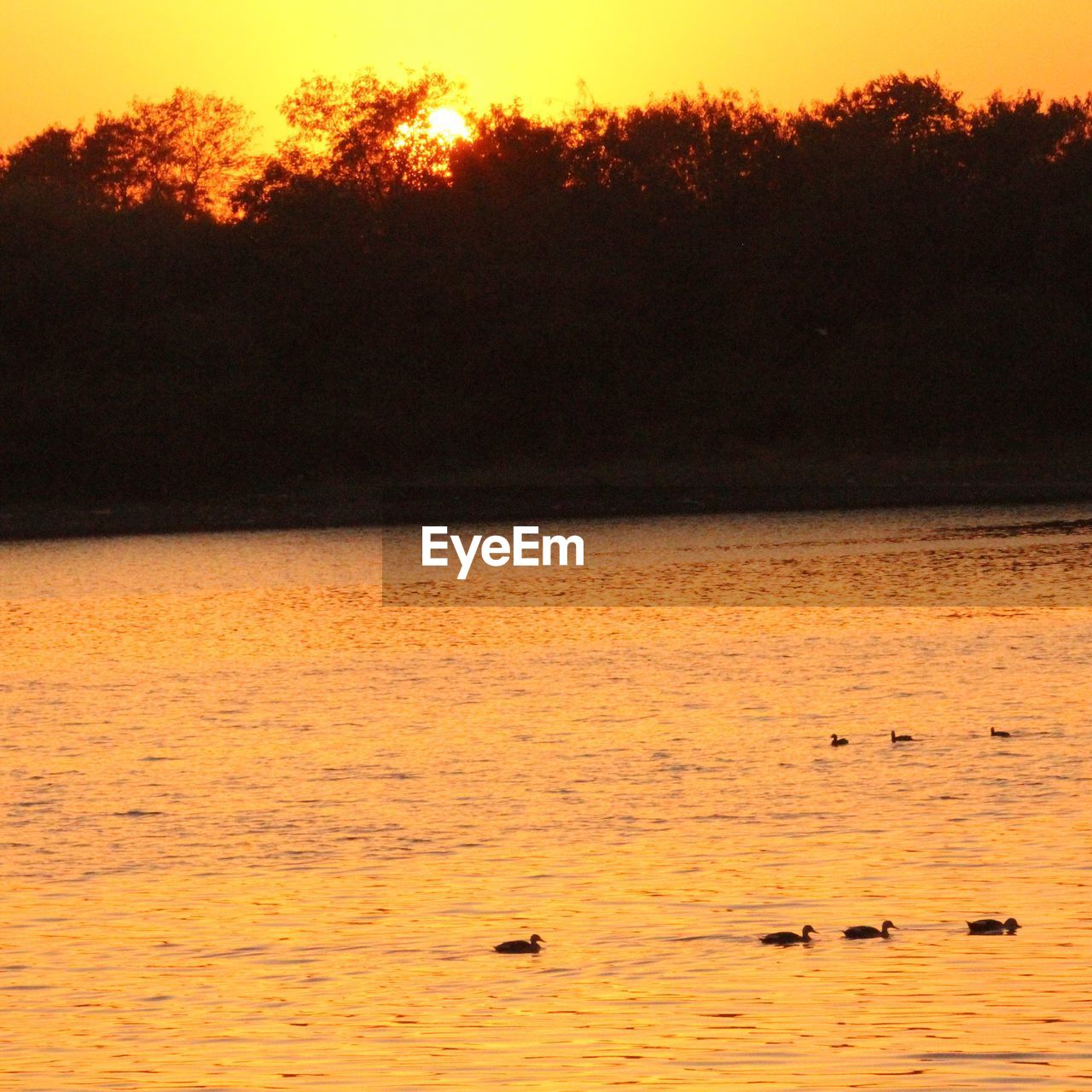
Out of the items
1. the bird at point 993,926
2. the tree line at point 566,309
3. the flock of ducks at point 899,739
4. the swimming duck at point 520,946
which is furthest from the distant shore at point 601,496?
the bird at point 993,926

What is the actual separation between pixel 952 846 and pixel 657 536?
110 ft

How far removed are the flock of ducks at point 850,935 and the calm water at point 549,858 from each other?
84 mm

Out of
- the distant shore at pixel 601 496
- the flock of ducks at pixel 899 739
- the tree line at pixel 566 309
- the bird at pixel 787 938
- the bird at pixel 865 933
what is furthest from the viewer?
the tree line at pixel 566 309

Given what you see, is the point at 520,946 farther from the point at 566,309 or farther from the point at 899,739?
the point at 566,309

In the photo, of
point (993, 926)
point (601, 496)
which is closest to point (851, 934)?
point (993, 926)

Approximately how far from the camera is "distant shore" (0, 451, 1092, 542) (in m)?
54.7

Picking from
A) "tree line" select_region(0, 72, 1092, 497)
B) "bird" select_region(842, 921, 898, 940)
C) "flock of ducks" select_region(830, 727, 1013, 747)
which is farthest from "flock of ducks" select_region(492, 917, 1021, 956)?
"tree line" select_region(0, 72, 1092, 497)

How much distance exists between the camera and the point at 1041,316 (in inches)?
2477

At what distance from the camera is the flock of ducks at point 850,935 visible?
11.9 meters

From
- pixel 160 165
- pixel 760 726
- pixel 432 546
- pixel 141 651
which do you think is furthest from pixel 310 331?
pixel 760 726

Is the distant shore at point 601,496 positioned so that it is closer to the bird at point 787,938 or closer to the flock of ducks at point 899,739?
the flock of ducks at point 899,739

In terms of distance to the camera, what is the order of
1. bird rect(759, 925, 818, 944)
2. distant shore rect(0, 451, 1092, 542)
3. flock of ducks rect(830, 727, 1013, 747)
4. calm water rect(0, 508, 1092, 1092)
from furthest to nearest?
1. distant shore rect(0, 451, 1092, 542)
2. flock of ducks rect(830, 727, 1013, 747)
3. bird rect(759, 925, 818, 944)
4. calm water rect(0, 508, 1092, 1092)

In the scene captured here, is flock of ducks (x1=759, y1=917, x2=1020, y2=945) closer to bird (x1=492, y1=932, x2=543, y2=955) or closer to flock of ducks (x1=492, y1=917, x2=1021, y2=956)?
flock of ducks (x1=492, y1=917, x2=1021, y2=956)

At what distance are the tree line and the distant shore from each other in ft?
4.53
